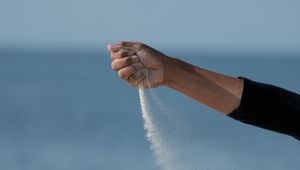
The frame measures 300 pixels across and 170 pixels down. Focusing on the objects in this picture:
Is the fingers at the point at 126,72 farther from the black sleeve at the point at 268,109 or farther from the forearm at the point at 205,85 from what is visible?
the black sleeve at the point at 268,109

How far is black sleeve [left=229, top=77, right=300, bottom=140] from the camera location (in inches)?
83.4

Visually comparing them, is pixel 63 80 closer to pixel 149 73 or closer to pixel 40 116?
pixel 40 116

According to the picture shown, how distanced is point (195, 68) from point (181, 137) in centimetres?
15

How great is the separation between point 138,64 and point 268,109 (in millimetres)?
304

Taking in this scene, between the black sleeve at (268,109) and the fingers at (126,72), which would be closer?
the fingers at (126,72)

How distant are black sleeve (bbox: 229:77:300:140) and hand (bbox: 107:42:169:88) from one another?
0.19 metres

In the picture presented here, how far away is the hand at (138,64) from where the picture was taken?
6.51 ft

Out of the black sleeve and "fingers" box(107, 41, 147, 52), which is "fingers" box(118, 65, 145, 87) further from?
the black sleeve

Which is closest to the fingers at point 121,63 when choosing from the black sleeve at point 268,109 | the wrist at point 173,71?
the wrist at point 173,71

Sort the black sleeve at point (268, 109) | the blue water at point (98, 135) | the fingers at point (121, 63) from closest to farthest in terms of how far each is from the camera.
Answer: the fingers at point (121, 63), the black sleeve at point (268, 109), the blue water at point (98, 135)

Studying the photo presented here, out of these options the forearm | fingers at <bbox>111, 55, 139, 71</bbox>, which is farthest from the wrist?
fingers at <bbox>111, 55, 139, 71</bbox>

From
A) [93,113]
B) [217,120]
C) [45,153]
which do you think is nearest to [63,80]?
[93,113]

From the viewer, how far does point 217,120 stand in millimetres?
12852

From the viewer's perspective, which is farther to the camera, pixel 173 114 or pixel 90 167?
pixel 90 167
